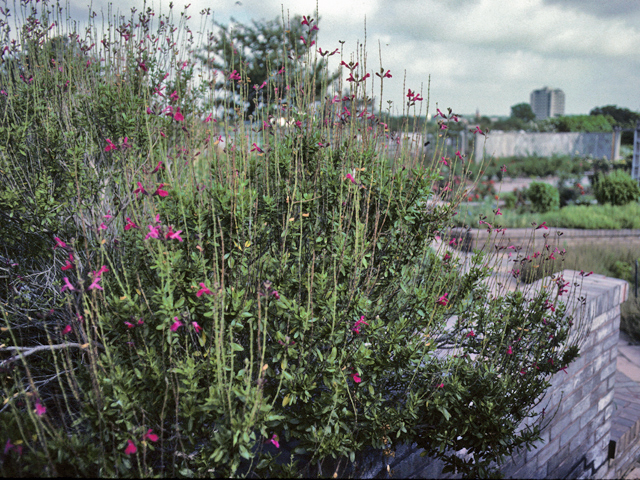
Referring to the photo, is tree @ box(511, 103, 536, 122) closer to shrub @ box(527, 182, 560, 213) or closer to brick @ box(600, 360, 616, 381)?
shrub @ box(527, 182, 560, 213)

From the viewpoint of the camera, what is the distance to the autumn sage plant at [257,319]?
173 centimetres

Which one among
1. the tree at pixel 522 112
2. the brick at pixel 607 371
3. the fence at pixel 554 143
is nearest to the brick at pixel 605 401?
the brick at pixel 607 371

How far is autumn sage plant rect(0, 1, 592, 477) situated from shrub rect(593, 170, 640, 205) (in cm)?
1053

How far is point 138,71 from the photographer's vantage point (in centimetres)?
371

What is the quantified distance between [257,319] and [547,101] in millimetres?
202151

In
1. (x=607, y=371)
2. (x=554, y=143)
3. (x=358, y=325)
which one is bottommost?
(x=607, y=371)

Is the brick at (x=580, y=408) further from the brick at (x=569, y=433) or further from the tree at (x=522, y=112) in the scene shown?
the tree at (x=522, y=112)

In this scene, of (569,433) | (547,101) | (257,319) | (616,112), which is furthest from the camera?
(547,101)

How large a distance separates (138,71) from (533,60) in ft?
245

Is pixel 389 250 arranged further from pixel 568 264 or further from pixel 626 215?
pixel 626 215

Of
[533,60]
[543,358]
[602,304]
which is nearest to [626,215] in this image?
[602,304]

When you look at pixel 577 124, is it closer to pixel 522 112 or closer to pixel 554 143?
pixel 554 143

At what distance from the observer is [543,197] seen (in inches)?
448

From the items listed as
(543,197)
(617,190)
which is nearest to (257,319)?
(543,197)
